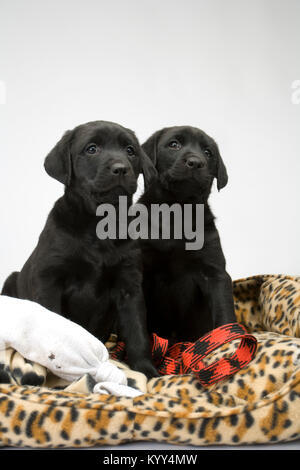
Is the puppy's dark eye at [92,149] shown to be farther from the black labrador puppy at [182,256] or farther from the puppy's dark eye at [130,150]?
the black labrador puppy at [182,256]

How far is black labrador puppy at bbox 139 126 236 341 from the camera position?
7.80 ft

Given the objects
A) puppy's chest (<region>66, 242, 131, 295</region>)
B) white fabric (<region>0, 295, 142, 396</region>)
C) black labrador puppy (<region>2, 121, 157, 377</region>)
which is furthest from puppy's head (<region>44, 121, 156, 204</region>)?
white fabric (<region>0, 295, 142, 396</region>)

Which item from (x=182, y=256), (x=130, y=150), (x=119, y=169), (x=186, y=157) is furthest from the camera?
(x=182, y=256)

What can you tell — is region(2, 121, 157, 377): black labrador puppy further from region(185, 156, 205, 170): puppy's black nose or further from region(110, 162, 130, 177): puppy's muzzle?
region(185, 156, 205, 170): puppy's black nose

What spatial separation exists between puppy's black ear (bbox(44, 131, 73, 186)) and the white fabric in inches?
25.1

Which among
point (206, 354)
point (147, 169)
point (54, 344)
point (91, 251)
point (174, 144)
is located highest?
point (174, 144)

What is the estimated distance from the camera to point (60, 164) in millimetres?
2105

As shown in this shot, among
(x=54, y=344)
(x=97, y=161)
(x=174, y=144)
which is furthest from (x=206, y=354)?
(x=174, y=144)

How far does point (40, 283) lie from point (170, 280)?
26.3 inches

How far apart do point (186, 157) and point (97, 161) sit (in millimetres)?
448

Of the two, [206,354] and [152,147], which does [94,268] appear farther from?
[152,147]

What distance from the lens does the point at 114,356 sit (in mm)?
2215
